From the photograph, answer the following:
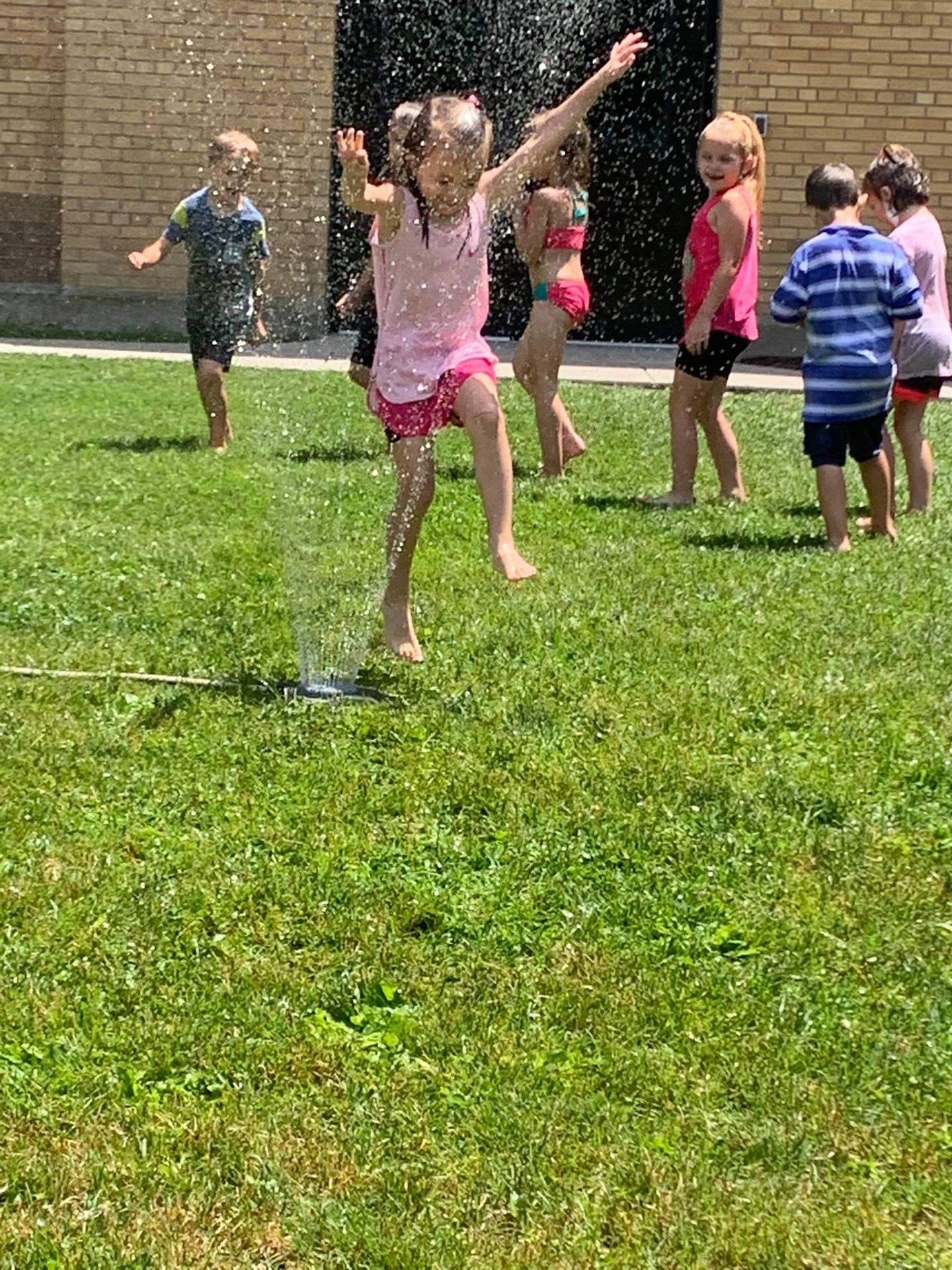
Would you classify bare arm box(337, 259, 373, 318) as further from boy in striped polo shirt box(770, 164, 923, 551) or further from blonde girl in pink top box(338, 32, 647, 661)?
blonde girl in pink top box(338, 32, 647, 661)

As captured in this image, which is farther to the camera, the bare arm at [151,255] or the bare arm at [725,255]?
the bare arm at [151,255]

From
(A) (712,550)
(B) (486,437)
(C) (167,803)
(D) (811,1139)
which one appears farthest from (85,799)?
(A) (712,550)

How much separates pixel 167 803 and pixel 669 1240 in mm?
1779

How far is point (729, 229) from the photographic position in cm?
754

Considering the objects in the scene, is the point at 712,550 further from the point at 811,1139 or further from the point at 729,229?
the point at 811,1139

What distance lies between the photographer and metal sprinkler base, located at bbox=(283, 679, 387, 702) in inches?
181

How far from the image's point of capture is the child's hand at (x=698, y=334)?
752cm

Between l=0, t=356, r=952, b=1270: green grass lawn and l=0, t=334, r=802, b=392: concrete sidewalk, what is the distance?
7055 mm

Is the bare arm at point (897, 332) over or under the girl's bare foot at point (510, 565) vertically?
over

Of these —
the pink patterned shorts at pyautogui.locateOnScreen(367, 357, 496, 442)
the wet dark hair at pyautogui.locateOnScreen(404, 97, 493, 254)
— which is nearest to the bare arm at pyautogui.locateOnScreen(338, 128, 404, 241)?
the wet dark hair at pyautogui.locateOnScreen(404, 97, 493, 254)

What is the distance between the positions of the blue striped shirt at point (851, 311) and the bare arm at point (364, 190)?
2.50 metres

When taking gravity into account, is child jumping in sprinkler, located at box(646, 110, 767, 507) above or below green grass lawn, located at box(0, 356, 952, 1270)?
above

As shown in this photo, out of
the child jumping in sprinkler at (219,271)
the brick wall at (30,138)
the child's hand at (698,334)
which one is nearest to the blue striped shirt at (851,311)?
the child's hand at (698,334)

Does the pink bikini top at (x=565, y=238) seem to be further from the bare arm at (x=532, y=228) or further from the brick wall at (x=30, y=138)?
the brick wall at (x=30, y=138)
